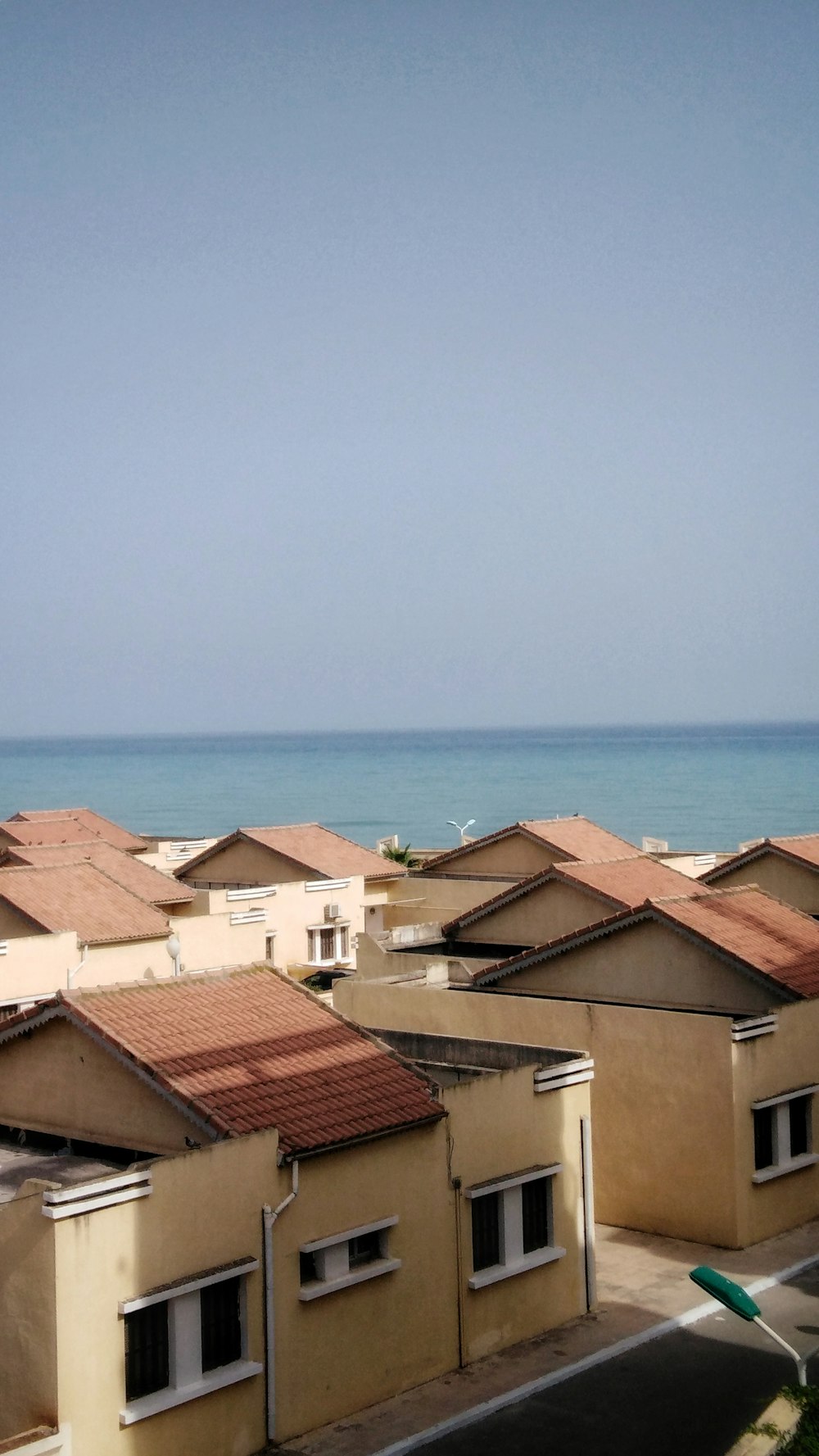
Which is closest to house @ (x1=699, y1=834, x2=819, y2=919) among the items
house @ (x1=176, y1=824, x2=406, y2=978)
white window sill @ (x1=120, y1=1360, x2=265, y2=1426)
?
house @ (x1=176, y1=824, x2=406, y2=978)

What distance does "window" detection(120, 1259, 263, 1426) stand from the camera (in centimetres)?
1322

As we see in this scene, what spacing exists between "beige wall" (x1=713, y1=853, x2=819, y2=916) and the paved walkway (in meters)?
14.2

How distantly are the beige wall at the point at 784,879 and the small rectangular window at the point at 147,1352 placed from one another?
75.9 ft

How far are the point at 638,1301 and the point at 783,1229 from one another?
11.8 ft

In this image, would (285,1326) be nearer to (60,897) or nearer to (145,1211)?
(145,1211)

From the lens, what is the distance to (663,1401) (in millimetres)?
15102

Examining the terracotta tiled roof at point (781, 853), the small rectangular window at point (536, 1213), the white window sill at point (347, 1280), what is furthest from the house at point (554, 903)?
the white window sill at point (347, 1280)

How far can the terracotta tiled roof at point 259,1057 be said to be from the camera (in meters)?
15.0

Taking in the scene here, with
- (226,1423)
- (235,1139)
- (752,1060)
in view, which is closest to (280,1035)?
(235,1139)

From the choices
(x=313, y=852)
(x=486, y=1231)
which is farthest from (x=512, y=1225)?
(x=313, y=852)

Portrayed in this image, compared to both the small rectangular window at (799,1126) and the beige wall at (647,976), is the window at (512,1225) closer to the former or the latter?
the small rectangular window at (799,1126)

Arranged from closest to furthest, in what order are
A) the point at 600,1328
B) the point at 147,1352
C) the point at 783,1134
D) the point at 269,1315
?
the point at 147,1352
the point at 269,1315
the point at 600,1328
the point at 783,1134

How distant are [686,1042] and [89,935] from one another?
13.7 m

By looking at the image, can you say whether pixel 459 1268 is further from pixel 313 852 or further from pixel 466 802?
pixel 466 802
